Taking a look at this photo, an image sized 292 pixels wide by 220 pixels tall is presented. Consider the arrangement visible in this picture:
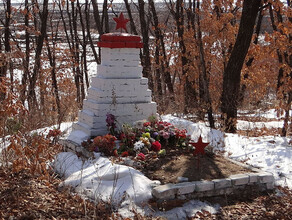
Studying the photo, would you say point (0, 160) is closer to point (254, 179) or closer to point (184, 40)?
point (254, 179)

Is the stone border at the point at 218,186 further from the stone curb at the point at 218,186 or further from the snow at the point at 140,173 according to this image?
the snow at the point at 140,173

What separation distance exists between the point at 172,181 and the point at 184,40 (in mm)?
10504

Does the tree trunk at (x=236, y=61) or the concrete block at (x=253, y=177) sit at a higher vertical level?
the tree trunk at (x=236, y=61)

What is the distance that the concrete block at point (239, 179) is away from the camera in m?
5.37

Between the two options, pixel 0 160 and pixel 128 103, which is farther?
pixel 128 103

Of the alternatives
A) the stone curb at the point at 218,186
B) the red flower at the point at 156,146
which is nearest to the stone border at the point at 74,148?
the red flower at the point at 156,146

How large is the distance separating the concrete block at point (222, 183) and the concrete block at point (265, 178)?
0.59 m

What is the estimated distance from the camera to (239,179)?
541cm

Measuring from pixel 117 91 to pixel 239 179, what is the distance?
3102mm

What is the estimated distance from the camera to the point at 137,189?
493 centimetres

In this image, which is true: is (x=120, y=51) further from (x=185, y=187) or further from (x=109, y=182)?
(x=185, y=187)

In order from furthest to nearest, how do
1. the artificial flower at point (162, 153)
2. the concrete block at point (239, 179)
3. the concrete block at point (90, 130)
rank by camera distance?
the concrete block at point (90, 130)
the artificial flower at point (162, 153)
the concrete block at point (239, 179)

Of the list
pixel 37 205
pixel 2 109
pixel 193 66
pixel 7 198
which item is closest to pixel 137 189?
pixel 37 205

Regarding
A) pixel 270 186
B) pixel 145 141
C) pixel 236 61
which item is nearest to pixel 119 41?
pixel 145 141
